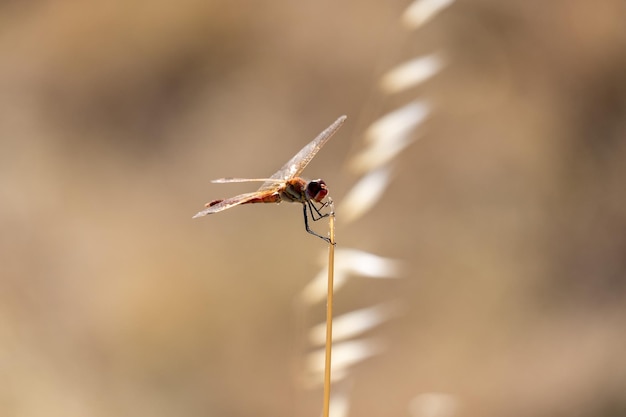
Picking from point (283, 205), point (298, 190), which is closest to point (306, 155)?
point (298, 190)

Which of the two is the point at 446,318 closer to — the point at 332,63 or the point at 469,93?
the point at 469,93

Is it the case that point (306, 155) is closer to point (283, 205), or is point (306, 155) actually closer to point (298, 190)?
point (298, 190)

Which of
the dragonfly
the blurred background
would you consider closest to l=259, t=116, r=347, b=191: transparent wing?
the dragonfly

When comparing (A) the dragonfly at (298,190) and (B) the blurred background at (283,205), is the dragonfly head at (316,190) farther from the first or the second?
(B) the blurred background at (283,205)

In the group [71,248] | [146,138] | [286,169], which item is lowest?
[286,169]

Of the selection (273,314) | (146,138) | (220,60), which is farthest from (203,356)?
(220,60)

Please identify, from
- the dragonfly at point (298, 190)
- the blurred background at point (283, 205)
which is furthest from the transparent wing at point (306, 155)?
the blurred background at point (283, 205)
